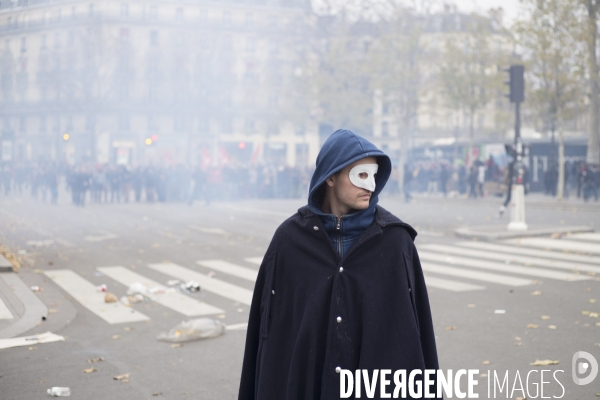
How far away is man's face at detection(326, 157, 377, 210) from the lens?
325 cm

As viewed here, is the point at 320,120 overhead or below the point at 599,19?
below

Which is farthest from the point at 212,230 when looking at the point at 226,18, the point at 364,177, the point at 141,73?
the point at 226,18

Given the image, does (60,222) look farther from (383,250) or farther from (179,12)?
(383,250)

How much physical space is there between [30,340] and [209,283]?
369 centimetres

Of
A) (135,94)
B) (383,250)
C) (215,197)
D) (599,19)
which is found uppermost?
(599,19)

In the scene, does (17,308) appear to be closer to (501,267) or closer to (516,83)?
(501,267)

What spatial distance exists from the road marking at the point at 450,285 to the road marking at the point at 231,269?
101 inches

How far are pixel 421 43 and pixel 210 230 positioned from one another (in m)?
27.1

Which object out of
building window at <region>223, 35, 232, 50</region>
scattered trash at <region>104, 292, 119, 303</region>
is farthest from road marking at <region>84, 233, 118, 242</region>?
building window at <region>223, 35, 232, 50</region>

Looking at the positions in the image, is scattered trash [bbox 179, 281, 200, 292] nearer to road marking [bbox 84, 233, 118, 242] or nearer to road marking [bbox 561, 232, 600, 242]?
road marking [bbox 84, 233, 118, 242]

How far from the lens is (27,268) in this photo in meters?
12.3

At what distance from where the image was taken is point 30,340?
7309 mm

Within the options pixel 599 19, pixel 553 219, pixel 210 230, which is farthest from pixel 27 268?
pixel 599 19

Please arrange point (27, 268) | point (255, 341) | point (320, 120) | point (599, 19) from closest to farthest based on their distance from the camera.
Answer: point (255, 341), point (27, 268), point (599, 19), point (320, 120)
